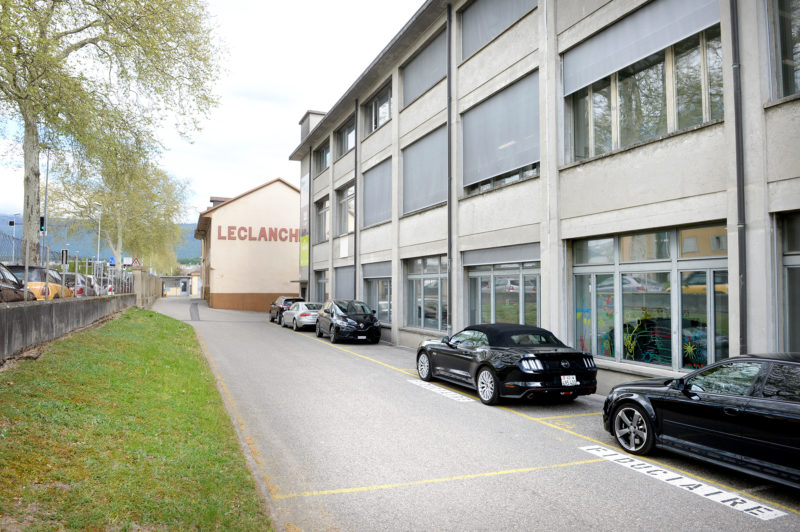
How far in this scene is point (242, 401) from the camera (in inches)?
365

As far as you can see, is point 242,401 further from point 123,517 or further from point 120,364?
point 123,517

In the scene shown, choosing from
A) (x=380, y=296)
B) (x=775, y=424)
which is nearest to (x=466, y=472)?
(x=775, y=424)

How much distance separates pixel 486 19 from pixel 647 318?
991 centimetres

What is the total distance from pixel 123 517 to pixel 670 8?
1103cm

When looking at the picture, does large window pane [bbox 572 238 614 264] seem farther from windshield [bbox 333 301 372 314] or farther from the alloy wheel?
windshield [bbox 333 301 372 314]

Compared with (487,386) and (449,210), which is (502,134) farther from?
(487,386)

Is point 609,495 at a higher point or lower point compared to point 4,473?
lower

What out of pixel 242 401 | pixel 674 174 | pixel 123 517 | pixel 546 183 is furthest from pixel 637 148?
pixel 123 517

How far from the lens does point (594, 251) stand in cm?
1125

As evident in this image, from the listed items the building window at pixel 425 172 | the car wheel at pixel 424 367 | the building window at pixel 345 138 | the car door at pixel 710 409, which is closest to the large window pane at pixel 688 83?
the car door at pixel 710 409

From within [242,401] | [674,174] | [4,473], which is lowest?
[242,401]

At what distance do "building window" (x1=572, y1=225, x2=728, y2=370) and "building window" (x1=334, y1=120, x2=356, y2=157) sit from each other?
1721cm

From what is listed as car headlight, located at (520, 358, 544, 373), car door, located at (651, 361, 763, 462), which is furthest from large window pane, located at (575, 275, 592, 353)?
car door, located at (651, 361, 763, 462)

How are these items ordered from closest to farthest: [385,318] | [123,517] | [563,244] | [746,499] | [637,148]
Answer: [123,517], [746,499], [637,148], [563,244], [385,318]
